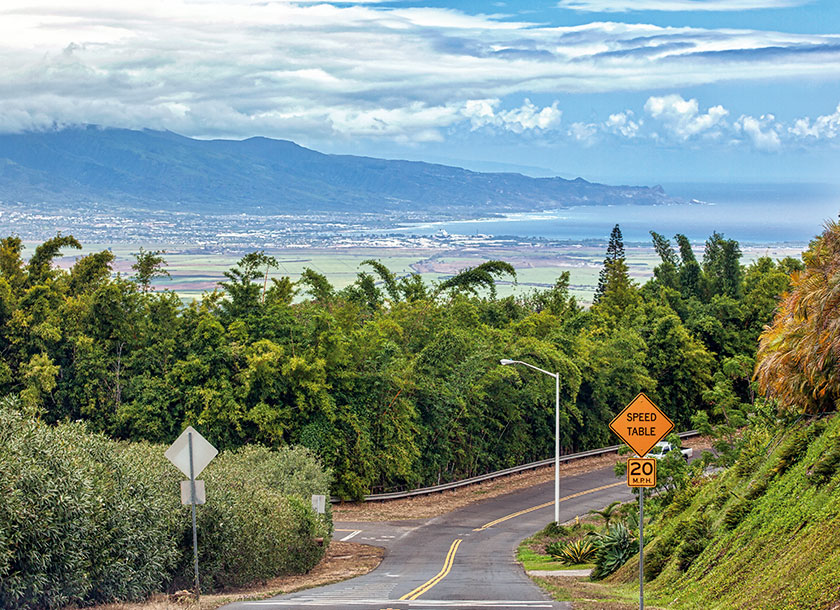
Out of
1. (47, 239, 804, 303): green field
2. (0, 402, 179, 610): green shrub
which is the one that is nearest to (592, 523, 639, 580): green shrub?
(0, 402, 179, 610): green shrub

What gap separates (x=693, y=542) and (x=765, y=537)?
308cm

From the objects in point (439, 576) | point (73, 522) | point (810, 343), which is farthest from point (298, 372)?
point (810, 343)

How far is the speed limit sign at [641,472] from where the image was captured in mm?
15516

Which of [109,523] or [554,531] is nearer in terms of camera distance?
[109,523]

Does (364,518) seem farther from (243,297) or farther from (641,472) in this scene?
(641,472)

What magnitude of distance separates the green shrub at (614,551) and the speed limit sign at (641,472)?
26.0 ft

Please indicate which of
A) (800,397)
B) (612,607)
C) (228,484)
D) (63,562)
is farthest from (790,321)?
(63,562)

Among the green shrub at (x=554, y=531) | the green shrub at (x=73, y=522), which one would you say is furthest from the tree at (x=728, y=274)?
the green shrub at (x=73, y=522)

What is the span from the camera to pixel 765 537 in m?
15.8

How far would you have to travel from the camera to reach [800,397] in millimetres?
19547

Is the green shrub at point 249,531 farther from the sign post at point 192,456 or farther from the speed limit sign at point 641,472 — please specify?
the speed limit sign at point 641,472

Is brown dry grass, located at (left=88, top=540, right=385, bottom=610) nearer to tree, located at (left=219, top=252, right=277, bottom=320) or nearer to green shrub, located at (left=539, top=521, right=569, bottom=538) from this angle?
green shrub, located at (left=539, top=521, right=569, bottom=538)

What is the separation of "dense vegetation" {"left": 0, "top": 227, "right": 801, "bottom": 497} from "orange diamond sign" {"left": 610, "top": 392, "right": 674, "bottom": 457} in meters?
19.7

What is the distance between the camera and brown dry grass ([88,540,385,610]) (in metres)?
17.3
